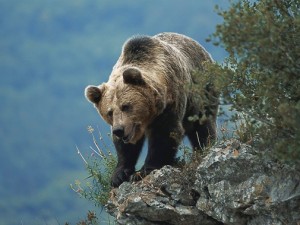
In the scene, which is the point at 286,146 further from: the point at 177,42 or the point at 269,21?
the point at 177,42

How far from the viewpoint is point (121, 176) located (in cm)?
817

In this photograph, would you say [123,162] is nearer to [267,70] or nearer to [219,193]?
[219,193]

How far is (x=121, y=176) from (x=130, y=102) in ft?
3.48

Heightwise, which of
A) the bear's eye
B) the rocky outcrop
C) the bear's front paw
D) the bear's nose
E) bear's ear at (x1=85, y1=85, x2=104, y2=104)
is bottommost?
the rocky outcrop

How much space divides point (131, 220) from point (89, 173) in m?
2.03

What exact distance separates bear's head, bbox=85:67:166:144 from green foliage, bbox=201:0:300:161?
5.73 feet

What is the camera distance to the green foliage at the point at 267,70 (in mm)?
5312

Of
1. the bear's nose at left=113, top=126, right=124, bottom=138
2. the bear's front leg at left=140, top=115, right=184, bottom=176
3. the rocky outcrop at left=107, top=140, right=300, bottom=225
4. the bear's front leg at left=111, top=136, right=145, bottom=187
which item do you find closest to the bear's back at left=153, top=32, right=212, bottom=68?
the bear's front leg at left=140, top=115, right=184, bottom=176

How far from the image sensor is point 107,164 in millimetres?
9258

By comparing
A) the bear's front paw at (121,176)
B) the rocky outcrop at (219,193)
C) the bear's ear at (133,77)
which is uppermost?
the bear's ear at (133,77)

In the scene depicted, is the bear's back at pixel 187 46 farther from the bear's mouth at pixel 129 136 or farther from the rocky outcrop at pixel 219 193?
the rocky outcrop at pixel 219 193

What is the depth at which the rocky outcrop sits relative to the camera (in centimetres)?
615

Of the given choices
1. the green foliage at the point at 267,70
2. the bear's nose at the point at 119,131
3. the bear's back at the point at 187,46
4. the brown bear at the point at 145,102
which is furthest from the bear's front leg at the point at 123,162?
the green foliage at the point at 267,70

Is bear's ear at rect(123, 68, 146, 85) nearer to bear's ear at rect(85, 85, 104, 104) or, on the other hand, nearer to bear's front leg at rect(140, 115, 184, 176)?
bear's ear at rect(85, 85, 104, 104)
